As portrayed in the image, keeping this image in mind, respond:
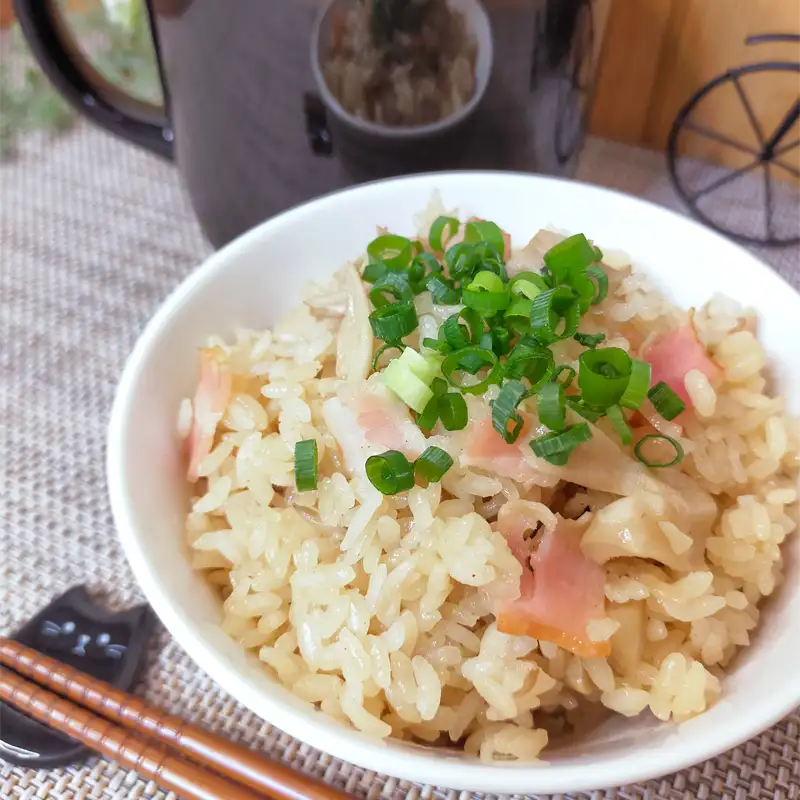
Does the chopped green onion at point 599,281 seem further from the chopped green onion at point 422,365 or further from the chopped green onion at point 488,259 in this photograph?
the chopped green onion at point 422,365

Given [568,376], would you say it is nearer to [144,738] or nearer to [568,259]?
[568,259]

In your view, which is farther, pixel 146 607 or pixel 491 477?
pixel 146 607

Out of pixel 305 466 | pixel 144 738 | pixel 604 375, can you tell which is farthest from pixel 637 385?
pixel 144 738

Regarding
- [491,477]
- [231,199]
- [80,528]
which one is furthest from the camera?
[231,199]

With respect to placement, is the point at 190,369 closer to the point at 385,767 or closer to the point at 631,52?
the point at 385,767

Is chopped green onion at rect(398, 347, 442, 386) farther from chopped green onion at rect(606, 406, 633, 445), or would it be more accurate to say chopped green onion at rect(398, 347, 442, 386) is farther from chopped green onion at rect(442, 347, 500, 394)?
chopped green onion at rect(606, 406, 633, 445)

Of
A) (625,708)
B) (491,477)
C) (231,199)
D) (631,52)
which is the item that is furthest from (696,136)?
(625,708)

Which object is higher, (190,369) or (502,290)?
(502,290)

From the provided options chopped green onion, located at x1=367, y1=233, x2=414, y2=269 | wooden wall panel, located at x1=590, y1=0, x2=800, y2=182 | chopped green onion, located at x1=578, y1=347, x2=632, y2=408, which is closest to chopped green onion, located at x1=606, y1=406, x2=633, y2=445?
chopped green onion, located at x1=578, y1=347, x2=632, y2=408
